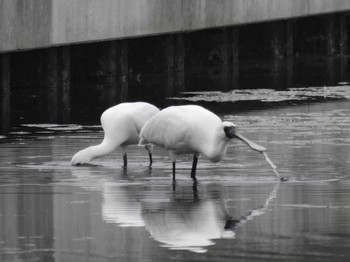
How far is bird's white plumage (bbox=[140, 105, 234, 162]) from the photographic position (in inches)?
547

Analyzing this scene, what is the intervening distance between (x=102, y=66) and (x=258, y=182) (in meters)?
14.1

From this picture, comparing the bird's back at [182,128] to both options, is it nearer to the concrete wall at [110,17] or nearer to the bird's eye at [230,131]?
the bird's eye at [230,131]

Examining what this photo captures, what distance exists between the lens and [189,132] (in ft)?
46.5

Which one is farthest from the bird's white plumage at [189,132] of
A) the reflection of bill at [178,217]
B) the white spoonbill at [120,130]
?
the white spoonbill at [120,130]

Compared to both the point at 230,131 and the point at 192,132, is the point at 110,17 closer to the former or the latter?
the point at 192,132

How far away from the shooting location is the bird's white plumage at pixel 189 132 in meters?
13.9

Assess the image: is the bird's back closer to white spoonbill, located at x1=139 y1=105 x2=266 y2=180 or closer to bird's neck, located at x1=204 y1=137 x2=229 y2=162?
white spoonbill, located at x1=139 y1=105 x2=266 y2=180

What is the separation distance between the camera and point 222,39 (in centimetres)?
3334

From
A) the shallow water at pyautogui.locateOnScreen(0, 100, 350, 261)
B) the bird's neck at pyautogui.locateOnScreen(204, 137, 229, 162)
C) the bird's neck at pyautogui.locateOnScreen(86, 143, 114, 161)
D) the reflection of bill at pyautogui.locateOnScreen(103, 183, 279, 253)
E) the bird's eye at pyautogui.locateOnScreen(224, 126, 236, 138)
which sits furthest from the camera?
the bird's neck at pyautogui.locateOnScreen(86, 143, 114, 161)

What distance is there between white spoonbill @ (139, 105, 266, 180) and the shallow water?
291 millimetres

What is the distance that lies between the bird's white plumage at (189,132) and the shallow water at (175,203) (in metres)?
0.30

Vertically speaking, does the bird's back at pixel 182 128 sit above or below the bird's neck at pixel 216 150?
above

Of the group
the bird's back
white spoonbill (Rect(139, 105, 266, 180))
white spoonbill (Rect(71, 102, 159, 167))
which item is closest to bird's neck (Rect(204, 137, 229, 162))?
white spoonbill (Rect(139, 105, 266, 180))

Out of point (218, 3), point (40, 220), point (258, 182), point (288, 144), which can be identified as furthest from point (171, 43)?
point (40, 220)
